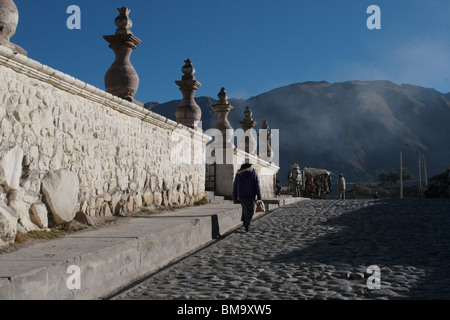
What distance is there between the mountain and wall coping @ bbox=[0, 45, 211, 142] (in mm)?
120179

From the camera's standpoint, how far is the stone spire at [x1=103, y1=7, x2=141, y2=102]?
28.9 ft

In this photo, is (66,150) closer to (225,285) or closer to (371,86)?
(225,285)

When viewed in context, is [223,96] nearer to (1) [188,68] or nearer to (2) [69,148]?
(1) [188,68]

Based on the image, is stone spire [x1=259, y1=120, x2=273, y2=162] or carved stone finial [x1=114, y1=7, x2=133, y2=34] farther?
stone spire [x1=259, y1=120, x2=273, y2=162]

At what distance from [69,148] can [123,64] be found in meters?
3.27

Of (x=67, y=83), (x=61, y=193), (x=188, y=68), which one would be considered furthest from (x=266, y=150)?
(x=61, y=193)

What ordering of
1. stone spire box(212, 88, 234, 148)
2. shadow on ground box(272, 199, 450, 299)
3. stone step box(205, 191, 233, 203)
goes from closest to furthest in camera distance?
shadow on ground box(272, 199, 450, 299) → stone step box(205, 191, 233, 203) → stone spire box(212, 88, 234, 148)

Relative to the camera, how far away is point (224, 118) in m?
15.8

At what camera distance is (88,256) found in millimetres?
4094

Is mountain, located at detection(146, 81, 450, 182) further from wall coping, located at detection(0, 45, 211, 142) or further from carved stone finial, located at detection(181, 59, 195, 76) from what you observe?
wall coping, located at detection(0, 45, 211, 142)

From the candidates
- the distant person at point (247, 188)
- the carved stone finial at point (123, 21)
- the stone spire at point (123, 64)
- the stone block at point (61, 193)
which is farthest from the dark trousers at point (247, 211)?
the carved stone finial at point (123, 21)

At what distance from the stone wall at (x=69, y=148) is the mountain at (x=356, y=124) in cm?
12000

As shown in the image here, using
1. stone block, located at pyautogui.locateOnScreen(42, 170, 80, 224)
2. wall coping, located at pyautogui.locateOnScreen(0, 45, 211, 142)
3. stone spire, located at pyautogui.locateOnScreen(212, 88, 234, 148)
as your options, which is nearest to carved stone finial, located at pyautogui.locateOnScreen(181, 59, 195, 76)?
stone spire, located at pyautogui.locateOnScreen(212, 88, 234, 148)
